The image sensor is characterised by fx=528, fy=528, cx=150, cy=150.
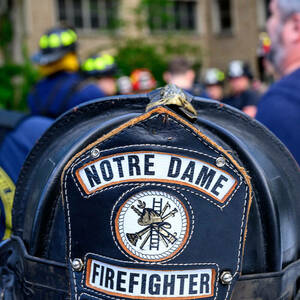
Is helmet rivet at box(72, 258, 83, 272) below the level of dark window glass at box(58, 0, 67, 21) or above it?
below

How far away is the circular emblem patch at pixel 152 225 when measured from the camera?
1024 mm

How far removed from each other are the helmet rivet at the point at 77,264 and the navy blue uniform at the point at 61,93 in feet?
8.32

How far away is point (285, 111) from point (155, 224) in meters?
Result: 0.97

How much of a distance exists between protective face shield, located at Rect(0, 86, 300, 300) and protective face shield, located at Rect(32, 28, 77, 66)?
291 cm

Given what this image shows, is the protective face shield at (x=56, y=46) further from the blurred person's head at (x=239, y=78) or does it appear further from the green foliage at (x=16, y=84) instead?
the blurred person's head at (x=239, y=78)

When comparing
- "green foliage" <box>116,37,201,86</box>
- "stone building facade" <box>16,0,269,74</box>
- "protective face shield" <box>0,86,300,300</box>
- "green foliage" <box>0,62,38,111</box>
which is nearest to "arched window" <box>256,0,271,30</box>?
"stone building facade" <box>16,0,269,74</box>

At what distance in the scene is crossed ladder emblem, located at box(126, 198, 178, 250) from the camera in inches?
40.3

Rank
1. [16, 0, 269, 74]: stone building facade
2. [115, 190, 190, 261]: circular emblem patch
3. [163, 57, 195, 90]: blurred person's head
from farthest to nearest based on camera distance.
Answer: [16, 0, 269, 74]: stone building facade, [163, 57, 195, 90]: blurred person's head, [115, 190, 190, 261]: circular emblem patch

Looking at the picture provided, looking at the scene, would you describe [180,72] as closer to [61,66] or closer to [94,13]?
[61,66]

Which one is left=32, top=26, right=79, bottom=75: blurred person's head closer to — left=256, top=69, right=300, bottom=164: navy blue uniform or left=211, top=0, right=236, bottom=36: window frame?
left=256, top=69, right=300, bottom=164: navy blue uniform

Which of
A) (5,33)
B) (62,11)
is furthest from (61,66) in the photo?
(62,11)

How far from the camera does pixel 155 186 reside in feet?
3.36

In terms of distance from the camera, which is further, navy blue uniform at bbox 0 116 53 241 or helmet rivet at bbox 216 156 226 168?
navy blue uniform at bbox 0 116 53 241

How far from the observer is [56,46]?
153 inches
